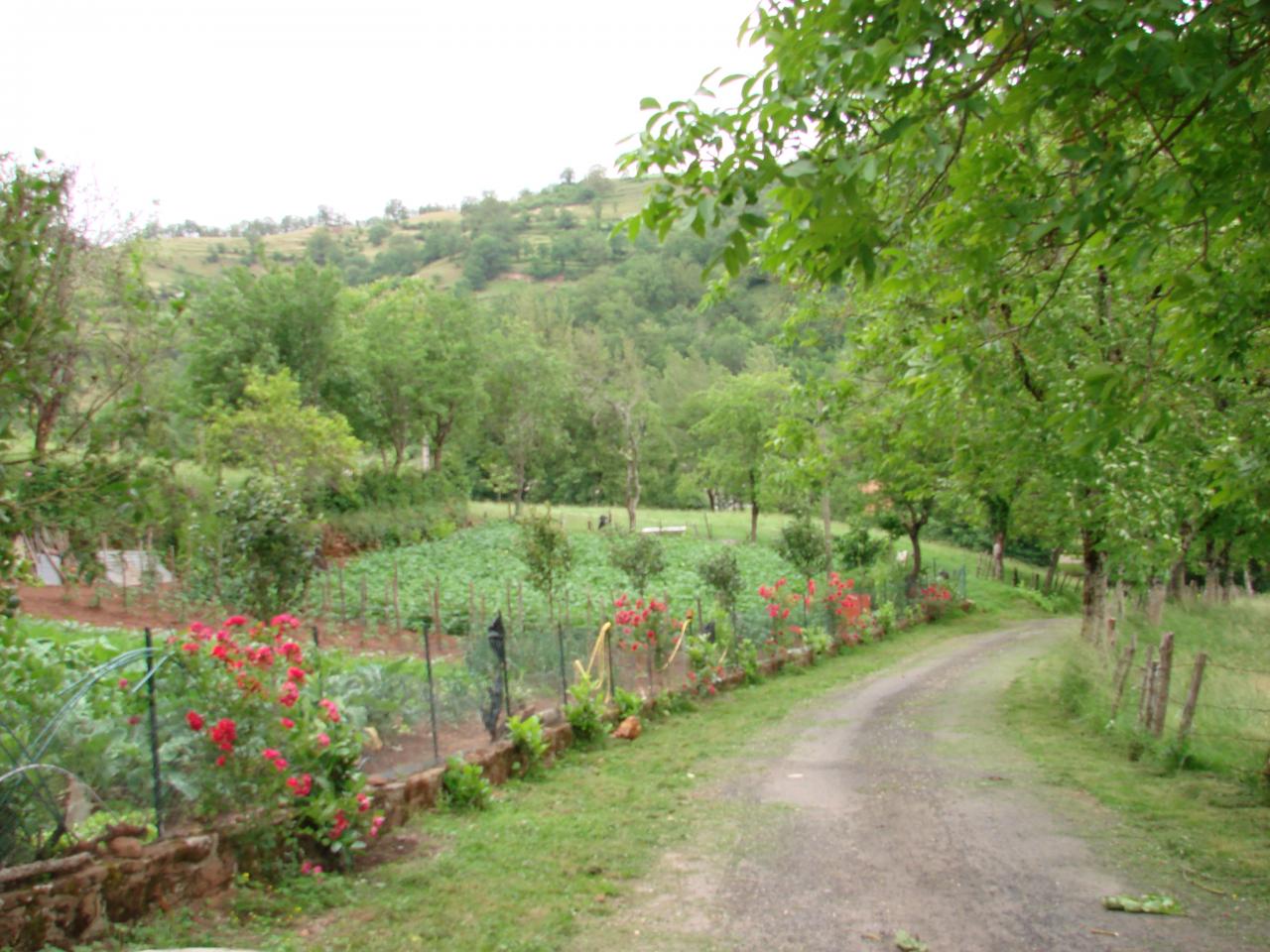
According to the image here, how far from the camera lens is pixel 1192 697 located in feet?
31.4

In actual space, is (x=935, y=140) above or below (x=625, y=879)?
above

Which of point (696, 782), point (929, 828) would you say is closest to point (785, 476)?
point (696, 782)

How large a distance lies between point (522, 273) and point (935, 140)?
15332cm

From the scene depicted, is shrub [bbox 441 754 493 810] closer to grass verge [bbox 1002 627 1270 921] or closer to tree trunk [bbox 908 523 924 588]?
grass verge [bbox 1002 627 1270 921]

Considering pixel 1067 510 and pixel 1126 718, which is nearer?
pixel 1126 718

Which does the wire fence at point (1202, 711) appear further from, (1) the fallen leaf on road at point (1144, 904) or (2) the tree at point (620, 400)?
(2) the tree at point (620, 400)

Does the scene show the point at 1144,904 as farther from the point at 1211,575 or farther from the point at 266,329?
the point at 266,329

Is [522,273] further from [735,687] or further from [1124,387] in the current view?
[1124,387]

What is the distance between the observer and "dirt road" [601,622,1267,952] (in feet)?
18.4

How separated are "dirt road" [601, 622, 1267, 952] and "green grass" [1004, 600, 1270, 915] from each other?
350 mm

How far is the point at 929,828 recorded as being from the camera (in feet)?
26.1

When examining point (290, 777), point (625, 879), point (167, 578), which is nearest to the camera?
point (290, 777)

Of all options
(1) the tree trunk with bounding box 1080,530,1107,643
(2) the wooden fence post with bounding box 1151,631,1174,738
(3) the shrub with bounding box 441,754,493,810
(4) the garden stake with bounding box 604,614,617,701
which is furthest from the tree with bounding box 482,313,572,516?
(3) the shrub with bounding box 441,754,493,810

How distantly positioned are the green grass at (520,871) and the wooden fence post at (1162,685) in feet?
15.4
